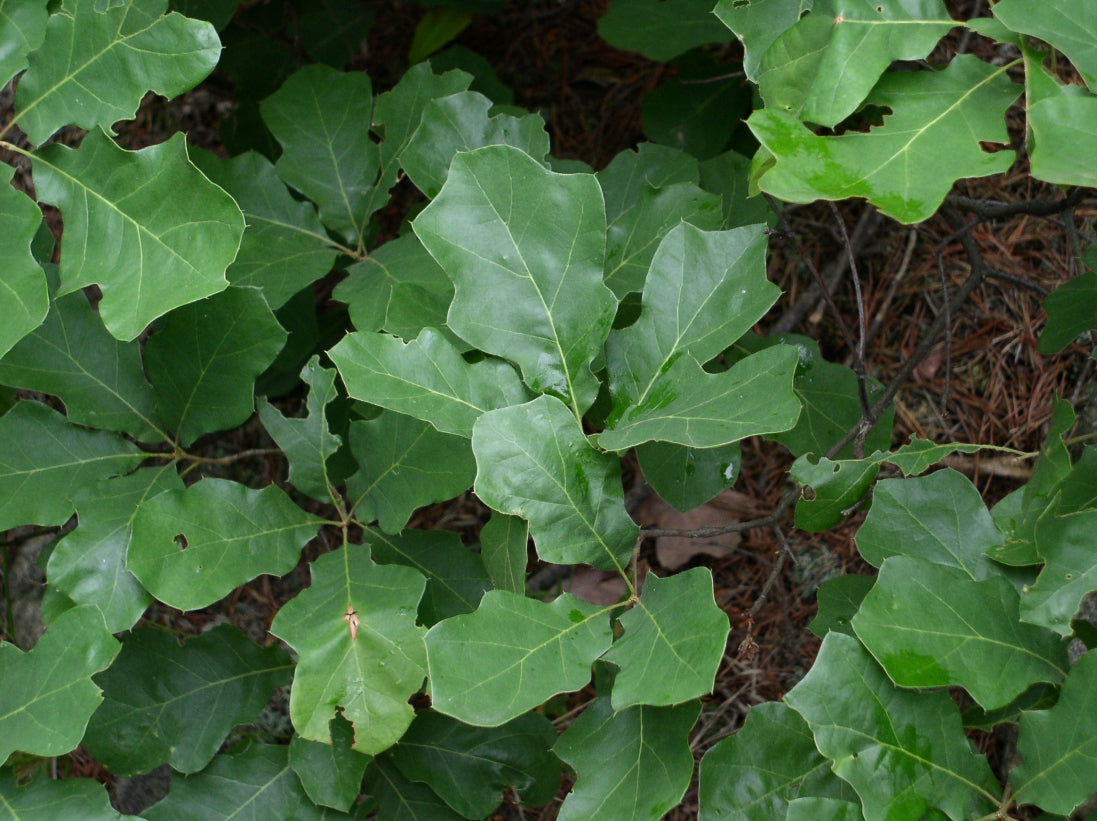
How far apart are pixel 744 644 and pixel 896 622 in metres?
0.29

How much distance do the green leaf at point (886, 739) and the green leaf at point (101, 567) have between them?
1051mm

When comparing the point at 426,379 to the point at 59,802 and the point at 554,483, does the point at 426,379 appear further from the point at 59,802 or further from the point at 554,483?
the point at 59,802

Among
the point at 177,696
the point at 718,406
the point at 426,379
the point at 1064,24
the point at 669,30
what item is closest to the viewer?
the point at 1064,24

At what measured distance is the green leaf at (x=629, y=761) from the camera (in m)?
1.23

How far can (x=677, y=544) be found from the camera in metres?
2.27

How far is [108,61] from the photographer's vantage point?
1.39m

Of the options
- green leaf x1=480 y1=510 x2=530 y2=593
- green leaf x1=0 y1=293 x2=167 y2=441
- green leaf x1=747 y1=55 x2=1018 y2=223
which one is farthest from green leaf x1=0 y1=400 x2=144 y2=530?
green leaf x1=747 y1=55 x2=1018 y2=223

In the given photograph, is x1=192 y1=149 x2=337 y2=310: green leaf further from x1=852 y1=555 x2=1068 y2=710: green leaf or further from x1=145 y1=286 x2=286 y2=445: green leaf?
x1=852 y1=555 x2=1068 y2=710: green leaf

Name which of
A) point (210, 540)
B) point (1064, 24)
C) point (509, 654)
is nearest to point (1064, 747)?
point (509, 654)

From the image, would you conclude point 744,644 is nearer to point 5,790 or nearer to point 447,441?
point 447,441

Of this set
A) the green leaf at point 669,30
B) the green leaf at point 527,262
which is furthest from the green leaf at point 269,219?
the green leaf at point 669,30

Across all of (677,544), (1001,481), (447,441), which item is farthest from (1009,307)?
(447,441)

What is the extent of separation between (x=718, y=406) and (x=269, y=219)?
1.14m

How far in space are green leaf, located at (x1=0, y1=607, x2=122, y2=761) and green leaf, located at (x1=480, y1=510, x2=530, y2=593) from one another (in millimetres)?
601
